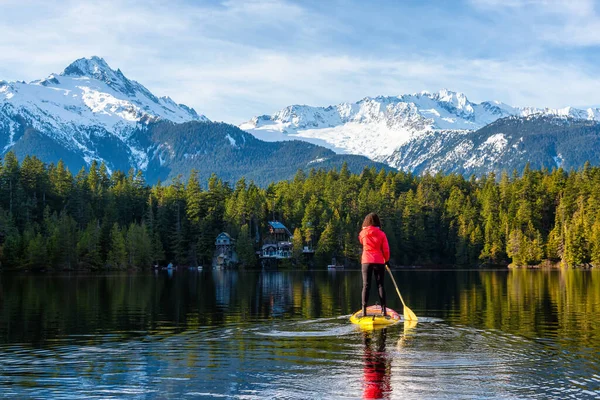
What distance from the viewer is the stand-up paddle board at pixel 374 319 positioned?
27.9m

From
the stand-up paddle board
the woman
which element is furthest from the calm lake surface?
the woman

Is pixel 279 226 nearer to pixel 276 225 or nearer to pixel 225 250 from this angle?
pixel 276 225

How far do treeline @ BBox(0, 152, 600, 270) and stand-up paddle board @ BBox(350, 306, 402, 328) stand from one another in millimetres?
93901

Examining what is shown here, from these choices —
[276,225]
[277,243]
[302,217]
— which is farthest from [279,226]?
[302,217]

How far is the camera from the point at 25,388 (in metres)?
17.4

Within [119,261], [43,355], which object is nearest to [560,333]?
[43,355]

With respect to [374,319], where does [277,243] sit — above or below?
above

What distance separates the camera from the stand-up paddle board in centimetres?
2792

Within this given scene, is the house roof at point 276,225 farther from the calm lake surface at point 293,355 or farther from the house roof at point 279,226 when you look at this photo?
the calm lake surface at point 293,355

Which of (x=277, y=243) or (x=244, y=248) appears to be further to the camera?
(x=277, y=243)

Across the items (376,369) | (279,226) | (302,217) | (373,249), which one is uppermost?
(302,217)

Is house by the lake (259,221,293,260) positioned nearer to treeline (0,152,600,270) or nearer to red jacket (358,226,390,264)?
treeline (0,152,600,270)

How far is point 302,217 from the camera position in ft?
551

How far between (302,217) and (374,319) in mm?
139941
